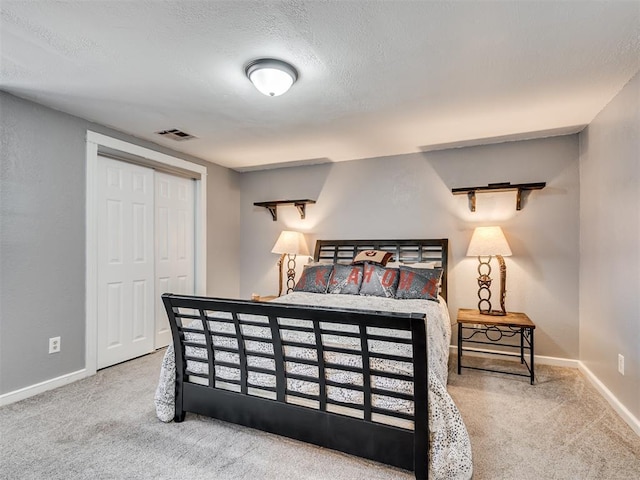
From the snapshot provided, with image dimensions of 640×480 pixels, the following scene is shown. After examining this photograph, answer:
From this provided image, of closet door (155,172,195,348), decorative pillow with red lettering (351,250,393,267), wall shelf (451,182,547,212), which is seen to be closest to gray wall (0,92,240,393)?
closet door (155,172,195,348)

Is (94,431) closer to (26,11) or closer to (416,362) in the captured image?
(416,362)

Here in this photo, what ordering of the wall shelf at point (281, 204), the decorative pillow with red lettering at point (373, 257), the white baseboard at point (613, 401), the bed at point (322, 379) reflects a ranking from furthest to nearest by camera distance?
the wall shelf at point (281, 204)
the decorative pillow with red lettering at point (373, 257)
the white baseboard at point (613, 401)
the bed at point (322, 379)

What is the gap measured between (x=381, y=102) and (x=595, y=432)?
263 cm

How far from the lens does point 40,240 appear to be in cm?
266

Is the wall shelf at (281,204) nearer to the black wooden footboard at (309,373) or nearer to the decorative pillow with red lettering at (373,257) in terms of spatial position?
the decorative pillow with red lettering at (373,257)

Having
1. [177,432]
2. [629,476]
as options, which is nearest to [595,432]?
[629,476]

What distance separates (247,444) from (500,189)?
123 inches

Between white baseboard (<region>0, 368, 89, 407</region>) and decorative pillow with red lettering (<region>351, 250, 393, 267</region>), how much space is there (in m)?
2.75

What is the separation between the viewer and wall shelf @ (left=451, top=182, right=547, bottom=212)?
322cm

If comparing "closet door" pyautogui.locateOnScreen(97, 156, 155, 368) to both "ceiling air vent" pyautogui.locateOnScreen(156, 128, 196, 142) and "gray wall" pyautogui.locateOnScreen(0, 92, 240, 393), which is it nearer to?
"gray wall" pyautogui.locateOnScreen(0, 92, 240, 393)

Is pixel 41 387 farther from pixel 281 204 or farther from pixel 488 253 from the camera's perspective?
pixel 488 253

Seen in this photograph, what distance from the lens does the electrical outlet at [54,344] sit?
2.73 m

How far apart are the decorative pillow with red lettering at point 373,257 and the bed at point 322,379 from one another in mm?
1311

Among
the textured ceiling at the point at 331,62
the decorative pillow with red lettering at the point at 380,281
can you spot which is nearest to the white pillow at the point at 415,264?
the decorative pillow with red lettering at the point at 380,281
